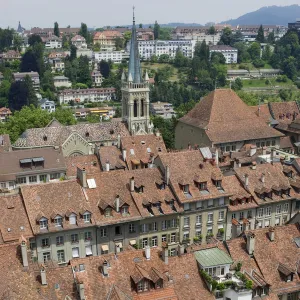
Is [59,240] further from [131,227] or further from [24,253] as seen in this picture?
[24,253]

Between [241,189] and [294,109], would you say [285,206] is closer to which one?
[241,189]

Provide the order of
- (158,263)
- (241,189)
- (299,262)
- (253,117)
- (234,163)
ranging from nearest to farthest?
1. (158,263)
2. (299,262)
3. (241,189)
4. (234,163)
5. (253,117)

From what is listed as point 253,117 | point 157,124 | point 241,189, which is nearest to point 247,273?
point 241,189

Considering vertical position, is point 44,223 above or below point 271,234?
below

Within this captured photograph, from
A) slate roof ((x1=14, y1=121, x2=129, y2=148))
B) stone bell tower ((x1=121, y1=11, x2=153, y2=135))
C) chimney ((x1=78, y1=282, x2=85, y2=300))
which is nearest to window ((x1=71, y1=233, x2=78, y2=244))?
chimney ((x1=78, y1=282, x2=85, y2=300))

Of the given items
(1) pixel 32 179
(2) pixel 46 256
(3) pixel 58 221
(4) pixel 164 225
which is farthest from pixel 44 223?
(1) pixel 32 179

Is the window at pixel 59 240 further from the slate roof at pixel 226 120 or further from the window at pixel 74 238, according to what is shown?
the slate roof at pixel 226 120
